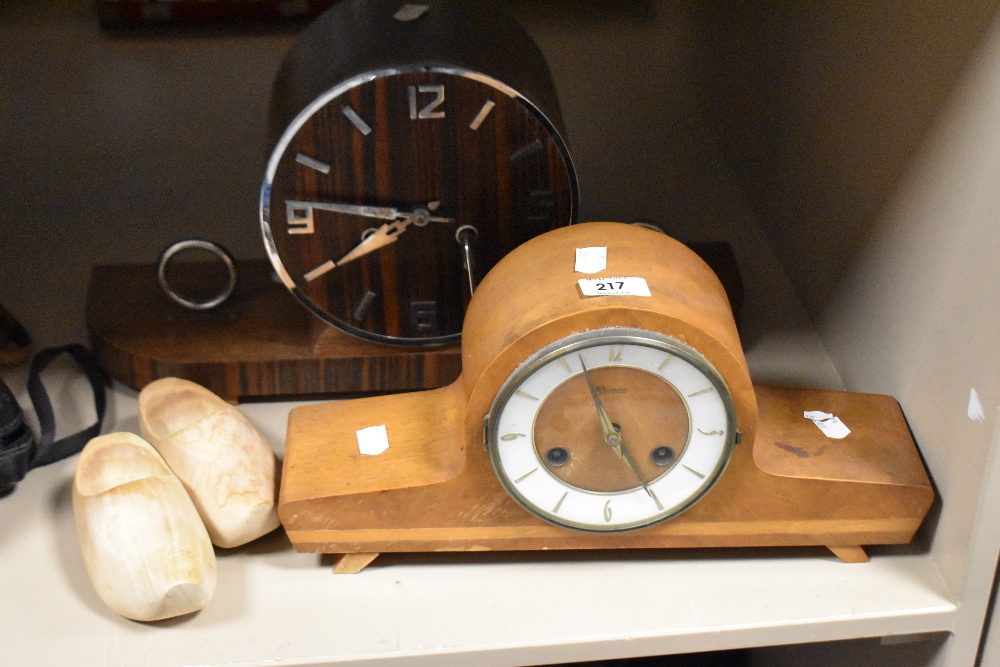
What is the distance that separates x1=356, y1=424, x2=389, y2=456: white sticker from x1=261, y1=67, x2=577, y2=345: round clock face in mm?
124

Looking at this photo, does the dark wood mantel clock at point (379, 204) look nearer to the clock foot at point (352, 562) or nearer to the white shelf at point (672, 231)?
the white shelf at point (672, 231)

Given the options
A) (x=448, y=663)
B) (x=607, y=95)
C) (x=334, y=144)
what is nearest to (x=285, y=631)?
(x=448, y=663)

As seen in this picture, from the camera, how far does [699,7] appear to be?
1.21 m

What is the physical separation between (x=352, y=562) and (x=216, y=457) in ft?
0.43

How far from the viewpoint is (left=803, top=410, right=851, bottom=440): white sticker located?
2.46ft

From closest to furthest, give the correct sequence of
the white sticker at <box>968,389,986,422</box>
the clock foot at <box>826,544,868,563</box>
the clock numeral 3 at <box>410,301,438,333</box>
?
the white sticker at <box>968,389,986,422</box> < the clock foot at <box>826,544,868,563</box> < the clock numeral 3 at <box>410,301,438,333</box>

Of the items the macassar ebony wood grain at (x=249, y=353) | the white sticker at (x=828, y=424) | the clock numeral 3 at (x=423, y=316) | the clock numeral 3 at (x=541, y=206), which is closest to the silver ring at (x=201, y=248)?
the macassar ebony wood grain at (x=249, y=353)

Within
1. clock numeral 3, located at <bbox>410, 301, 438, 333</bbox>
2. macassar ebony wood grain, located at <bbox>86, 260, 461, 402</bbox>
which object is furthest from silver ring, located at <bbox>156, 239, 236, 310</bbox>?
clock numeral 3, located at <bbox>410, 301, 438, 333</bbox>

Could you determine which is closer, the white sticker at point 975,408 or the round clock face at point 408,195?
the white sticker at point 975,408

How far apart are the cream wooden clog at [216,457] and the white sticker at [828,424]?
43 centimetres

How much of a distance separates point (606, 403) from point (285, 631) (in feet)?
0.90

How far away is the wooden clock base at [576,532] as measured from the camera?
27.7 inches

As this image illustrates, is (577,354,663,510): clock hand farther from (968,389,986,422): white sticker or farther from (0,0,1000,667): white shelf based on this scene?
(968,389,986,422): white sticker

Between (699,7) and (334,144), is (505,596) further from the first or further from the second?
(699,7)
